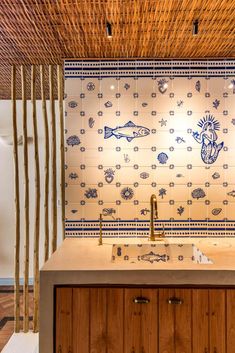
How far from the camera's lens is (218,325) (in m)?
1.75

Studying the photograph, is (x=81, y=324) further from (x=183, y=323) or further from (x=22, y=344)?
(x=22, y=344)

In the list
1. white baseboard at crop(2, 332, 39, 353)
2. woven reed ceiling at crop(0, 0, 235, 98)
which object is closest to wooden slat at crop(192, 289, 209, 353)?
white baseboard at crop(2, 332, 39, 353)

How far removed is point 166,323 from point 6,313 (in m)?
2.34

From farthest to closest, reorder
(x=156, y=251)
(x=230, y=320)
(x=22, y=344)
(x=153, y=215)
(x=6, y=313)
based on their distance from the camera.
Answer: (x=6, y=313), (x=22, y=344), (x=153, y=215), (x=156, y=251), (x=230, y=320)

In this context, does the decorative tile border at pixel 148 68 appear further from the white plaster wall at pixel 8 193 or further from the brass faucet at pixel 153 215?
the white plaster wall at pixel 8 193

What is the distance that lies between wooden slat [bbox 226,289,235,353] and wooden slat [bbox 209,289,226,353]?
2cm

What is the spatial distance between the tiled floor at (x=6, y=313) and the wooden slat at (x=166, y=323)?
1.68 meters

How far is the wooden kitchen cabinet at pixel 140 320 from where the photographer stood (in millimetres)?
1754

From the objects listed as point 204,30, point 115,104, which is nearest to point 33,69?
point 115,104

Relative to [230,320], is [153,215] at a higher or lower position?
higher

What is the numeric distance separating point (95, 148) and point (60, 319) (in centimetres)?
135

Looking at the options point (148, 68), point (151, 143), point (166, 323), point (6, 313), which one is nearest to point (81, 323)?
point (166, 323)

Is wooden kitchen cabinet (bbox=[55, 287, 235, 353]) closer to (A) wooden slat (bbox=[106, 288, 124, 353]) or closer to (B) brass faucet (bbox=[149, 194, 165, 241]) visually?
(A) wooden slat (bbox=[106, 288, 124, 353])

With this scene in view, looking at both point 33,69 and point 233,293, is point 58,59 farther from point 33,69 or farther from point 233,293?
point 233,293
